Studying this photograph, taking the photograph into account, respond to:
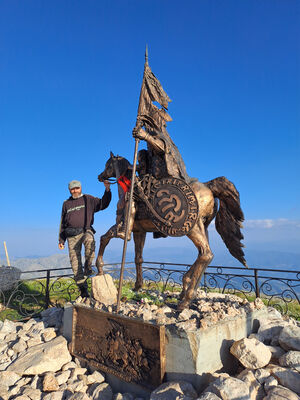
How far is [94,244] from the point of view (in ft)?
19.2

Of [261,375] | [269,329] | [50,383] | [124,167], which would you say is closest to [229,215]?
[269,329]

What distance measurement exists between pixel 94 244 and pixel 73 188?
1.30m

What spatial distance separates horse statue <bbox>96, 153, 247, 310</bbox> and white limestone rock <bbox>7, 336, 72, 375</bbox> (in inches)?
57.5

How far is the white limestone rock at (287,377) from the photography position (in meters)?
2.61

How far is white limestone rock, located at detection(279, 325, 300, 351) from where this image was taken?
125 inches

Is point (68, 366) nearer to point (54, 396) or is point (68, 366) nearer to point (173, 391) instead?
point (54, 396)

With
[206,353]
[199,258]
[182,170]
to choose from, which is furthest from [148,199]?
[206,353]

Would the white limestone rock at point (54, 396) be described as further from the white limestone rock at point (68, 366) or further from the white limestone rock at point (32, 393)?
the white limestone rock at point (68, 366)

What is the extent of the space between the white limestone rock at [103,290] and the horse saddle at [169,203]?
1333 mm

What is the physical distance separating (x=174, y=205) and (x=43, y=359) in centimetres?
291

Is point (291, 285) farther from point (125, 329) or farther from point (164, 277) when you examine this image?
point (125, 329)

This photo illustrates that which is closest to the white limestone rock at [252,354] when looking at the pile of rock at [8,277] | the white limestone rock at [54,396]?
the white limestone rock at [54,396]

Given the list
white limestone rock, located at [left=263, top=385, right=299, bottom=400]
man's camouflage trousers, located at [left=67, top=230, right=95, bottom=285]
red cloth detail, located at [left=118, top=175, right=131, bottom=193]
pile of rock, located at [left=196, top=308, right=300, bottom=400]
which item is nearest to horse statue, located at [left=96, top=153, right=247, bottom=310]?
red cloth detail, located at [left=118, top=175, right=131, bottom=193]

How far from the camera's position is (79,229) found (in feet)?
19.3
